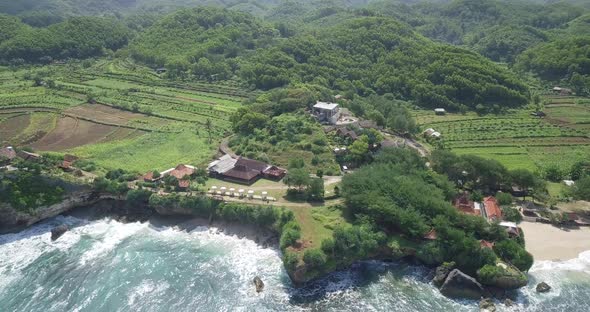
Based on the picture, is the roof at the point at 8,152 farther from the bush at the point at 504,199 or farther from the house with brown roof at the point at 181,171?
the bush at the point at 504,199

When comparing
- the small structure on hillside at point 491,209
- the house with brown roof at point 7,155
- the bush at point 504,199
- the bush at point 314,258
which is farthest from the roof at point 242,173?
the bush at point 504,199

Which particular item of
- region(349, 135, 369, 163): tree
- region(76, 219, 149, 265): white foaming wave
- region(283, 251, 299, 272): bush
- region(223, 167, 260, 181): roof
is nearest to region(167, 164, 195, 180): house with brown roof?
region(223, 167, 260, 181): roof

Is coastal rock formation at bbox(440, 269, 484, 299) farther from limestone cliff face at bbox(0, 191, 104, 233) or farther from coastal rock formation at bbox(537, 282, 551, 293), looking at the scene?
limestone cliff face at bbox(0, 191, 104, 233)

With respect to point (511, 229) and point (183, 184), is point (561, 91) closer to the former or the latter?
point (511, 229)

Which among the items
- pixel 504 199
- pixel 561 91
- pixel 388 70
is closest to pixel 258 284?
pixel 504 199

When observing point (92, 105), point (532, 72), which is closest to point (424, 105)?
point (532, 72)
